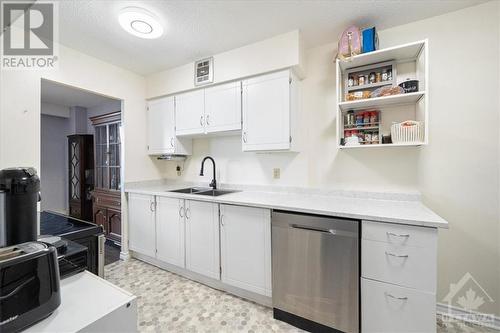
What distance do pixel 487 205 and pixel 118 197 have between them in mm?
4024

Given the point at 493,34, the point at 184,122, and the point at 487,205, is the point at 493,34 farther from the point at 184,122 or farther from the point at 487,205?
the point at 184,122

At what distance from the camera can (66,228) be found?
1.44m

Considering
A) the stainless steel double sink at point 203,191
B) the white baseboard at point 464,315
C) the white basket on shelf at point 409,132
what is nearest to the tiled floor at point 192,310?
the white baseboard at point 464,315

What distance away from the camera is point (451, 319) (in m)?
1.70

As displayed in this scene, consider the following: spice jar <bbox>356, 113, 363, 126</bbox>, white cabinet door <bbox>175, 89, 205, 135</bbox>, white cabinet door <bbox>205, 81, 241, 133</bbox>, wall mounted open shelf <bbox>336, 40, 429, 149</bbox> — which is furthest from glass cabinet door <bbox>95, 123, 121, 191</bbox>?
spice jar <bbox>356, 113, 363, 126</bbox>

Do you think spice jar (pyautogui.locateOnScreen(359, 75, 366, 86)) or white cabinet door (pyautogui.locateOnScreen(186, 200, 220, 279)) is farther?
white cabinet door (pyautogui.locateOnScreen(186, 200, 220, 279))

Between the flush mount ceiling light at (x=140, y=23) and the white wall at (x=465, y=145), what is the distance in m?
2.26

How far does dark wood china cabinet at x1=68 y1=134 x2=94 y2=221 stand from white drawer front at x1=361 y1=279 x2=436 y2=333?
4.53 m

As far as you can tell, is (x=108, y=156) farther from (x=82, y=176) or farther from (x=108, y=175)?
(x=82, y=176)

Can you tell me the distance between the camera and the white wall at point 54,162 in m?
4.49

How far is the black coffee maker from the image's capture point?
0.81 meters

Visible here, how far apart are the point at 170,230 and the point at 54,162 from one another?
13.3 ft

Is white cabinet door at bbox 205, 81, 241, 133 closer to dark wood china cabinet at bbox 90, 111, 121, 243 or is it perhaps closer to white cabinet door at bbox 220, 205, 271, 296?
white cabinet door at bbox 220, 205, 271, 296
